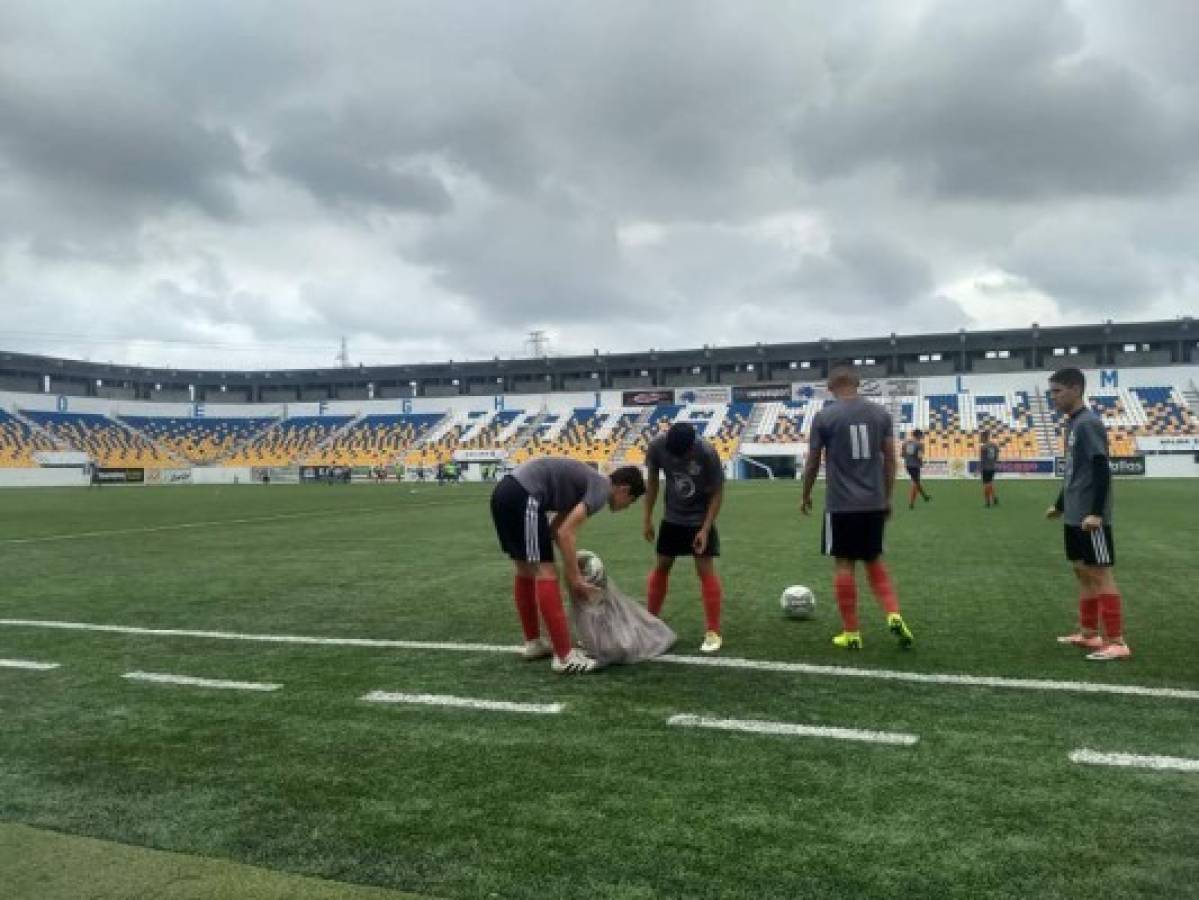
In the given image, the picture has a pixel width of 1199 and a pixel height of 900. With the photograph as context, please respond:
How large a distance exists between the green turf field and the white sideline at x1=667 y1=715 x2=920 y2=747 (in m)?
0.09

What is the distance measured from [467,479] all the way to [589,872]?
200 feet

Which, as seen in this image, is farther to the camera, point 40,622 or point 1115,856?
point 40,622

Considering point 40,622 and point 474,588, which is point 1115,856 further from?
point 40,622

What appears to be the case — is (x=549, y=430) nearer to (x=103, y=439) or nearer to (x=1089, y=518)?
(x=103, y=439)

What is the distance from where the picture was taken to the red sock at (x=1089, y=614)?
6.39 m

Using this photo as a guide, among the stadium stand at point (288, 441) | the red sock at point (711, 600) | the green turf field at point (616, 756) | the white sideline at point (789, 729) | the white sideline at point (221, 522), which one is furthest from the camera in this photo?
the stadium stand at point (288, 441)

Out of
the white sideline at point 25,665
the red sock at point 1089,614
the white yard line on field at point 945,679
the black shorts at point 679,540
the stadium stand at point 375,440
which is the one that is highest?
the stadium stand at point 375,440

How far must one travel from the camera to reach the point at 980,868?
2992 millimetres

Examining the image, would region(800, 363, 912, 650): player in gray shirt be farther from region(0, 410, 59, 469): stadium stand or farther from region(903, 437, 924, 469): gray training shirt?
region(0, 410, 59, 469): stadium stand

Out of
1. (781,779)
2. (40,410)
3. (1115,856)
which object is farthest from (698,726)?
(40,410)

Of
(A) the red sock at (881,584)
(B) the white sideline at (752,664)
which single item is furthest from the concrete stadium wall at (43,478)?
(A) the red sock at (881,584)

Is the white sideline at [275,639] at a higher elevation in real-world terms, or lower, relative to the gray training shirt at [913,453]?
lower

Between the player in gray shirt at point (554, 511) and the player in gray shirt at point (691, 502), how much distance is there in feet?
1.73

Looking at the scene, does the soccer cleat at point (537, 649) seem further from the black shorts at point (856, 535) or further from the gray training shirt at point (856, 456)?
the gray training shirt at point (856, 456)
